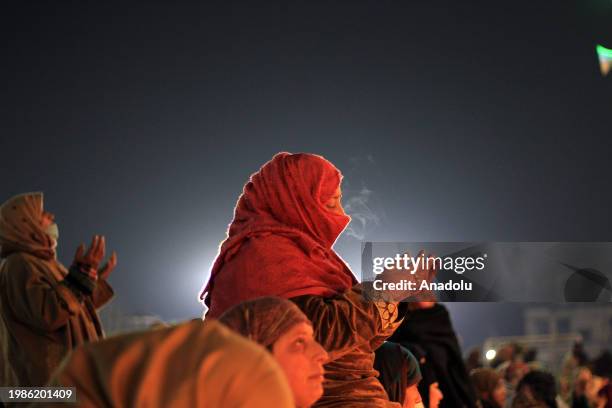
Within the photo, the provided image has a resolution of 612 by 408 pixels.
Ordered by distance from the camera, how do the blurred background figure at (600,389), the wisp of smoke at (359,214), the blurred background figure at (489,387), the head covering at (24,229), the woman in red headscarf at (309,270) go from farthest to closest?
the wisp of smoke at (359,214), the blurred background figure at (600,389), the blurred background figure at (489,387), the head covering at (24,229), the woman in red headscarf at (309,270)

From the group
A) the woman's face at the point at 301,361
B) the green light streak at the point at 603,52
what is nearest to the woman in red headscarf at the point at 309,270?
the woman's face at the point at 301,361

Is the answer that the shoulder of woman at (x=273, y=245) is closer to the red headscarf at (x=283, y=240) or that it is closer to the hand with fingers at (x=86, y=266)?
the red headscarf at (x=283, y=240)

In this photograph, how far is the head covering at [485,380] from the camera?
4977mm

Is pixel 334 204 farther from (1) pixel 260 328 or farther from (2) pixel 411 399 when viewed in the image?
(1) pixel 260 328

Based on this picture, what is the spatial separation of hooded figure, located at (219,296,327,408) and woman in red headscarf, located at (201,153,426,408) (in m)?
0.91

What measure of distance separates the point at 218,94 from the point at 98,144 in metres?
1.72

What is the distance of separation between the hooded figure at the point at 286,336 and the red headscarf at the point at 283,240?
3.28 ft

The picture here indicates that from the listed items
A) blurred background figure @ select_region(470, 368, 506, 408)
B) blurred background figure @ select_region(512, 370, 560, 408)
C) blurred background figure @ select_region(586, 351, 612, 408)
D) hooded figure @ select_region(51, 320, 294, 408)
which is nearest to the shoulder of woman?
hooded figure @ select_region(51, 320, 294, 408)

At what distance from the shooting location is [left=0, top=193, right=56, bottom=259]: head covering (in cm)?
328

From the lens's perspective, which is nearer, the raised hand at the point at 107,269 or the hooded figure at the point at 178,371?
the hooded figure at the point at 178,371

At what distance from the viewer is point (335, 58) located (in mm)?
11641

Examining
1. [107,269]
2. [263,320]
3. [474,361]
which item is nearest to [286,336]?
[263,320]

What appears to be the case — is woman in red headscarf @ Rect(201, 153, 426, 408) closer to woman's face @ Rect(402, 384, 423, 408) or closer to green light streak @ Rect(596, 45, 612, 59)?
woman's face @ Rect(402, 384, 423, 408)

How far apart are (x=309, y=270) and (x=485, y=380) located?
2.85 meters
